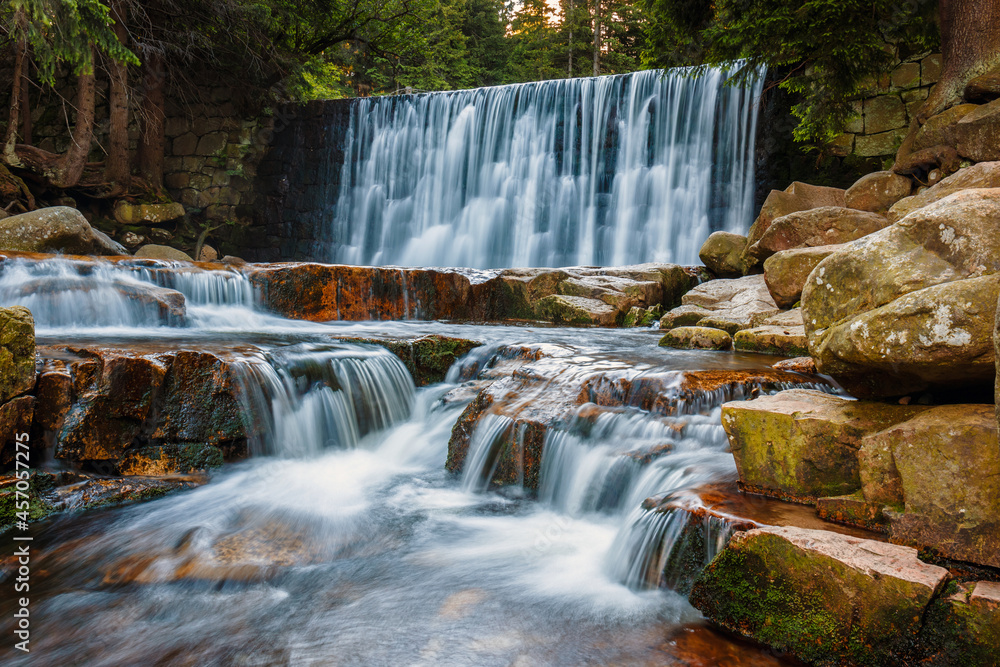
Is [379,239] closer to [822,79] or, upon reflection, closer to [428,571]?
[822,79]

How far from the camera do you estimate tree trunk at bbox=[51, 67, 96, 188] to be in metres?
11.3

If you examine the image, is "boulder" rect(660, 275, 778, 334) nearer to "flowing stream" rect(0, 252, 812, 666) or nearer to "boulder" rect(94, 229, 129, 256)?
"flowing stream" rect(0, 252, 812, 666)

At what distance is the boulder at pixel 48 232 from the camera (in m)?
8.10

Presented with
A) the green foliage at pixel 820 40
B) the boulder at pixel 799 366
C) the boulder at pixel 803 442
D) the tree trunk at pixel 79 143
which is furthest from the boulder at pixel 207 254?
the boulder at pixel 803 442

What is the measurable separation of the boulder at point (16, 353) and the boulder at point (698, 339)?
5025 millimetres

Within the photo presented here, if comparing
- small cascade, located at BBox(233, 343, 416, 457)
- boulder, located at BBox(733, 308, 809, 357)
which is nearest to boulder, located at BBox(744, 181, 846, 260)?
boulder, located at BBox(733, 308, 809, 357)

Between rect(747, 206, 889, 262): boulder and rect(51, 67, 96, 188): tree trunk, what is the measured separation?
12.2 m

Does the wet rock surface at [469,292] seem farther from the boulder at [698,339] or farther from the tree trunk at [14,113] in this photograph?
the tree trunk at [14,113]

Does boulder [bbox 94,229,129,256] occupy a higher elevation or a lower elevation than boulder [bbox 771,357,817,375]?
higher

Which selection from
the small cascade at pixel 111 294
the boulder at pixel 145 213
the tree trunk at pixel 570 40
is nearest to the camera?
the small cascade at pixel 111 294

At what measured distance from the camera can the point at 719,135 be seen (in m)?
11.1

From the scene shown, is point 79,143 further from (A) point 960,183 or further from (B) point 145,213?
(A) point 960,183

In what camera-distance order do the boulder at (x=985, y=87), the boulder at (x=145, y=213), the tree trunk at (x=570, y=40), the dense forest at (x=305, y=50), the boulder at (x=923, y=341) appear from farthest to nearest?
the tree trunk at (x=570, y=40)
the boulder at (x=145, y=213)
the dense forest at (x=305, y=50)
the boulder at (x=985, y=87)
the boulder at (x=923, y=341)

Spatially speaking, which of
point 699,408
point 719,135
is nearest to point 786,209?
point 719,135
